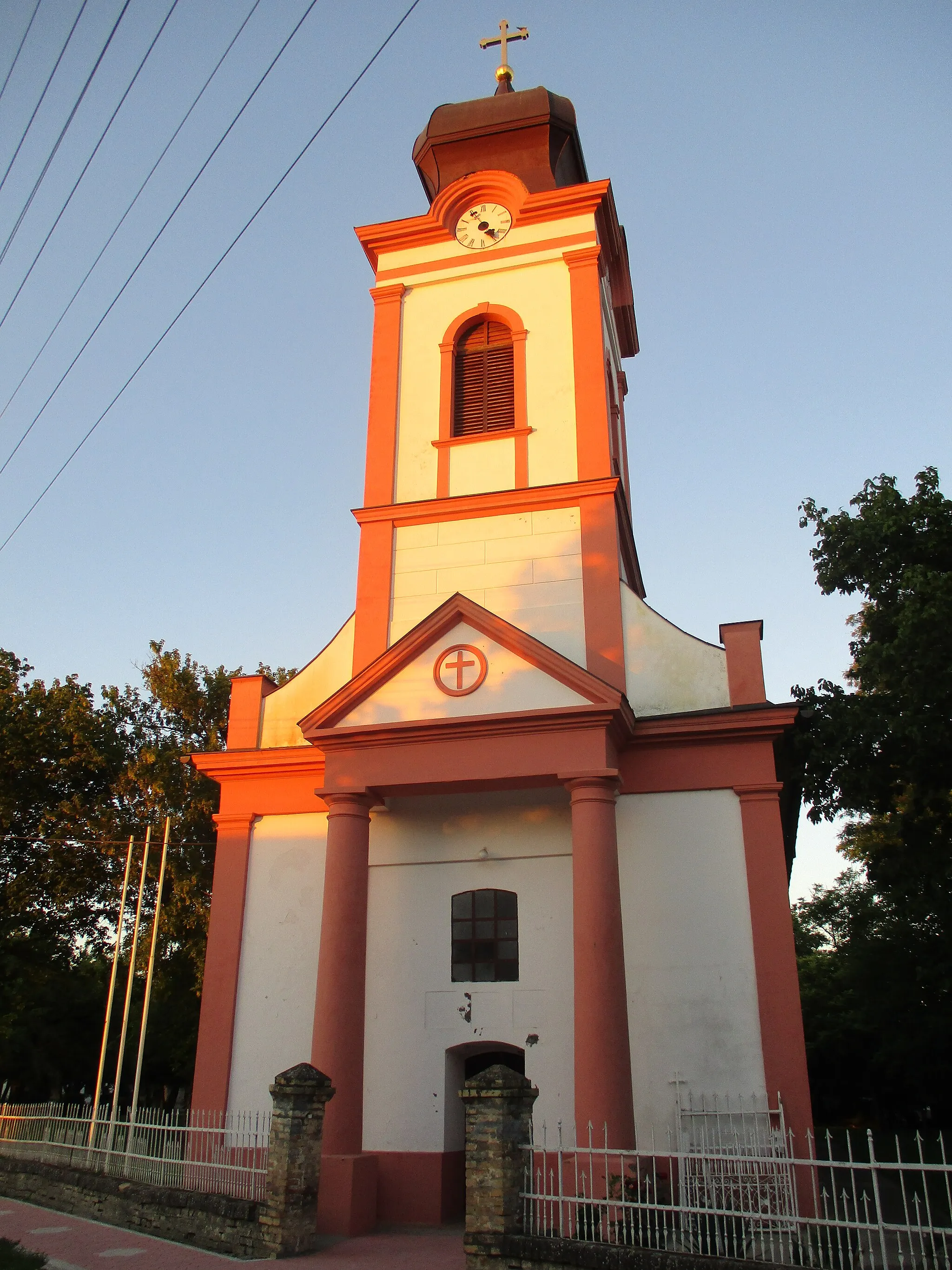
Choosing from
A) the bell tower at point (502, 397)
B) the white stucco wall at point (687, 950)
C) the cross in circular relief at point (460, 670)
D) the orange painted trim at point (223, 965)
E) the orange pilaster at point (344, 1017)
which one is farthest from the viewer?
the bell tower at point (502, 397)

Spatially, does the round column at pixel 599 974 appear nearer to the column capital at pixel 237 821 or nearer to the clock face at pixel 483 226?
the column capital at pixel 237 821

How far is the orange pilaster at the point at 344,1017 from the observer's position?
11.0 meters

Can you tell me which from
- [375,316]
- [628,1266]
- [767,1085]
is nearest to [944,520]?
[767,1085]

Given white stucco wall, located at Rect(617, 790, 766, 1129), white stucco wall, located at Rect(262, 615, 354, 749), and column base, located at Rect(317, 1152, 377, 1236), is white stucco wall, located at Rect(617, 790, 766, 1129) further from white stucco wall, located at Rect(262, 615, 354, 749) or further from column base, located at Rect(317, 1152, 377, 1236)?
white stucco wall, located at Rect(262, 615, 354, 749)

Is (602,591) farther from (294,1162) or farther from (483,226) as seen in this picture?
(294,1162)

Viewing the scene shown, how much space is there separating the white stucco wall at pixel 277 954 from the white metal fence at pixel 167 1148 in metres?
0.54

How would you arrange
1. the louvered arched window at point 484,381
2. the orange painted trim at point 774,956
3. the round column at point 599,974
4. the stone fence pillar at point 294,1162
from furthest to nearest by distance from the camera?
the louvered arched window at point 484,381
the orange painted trim at point 774,956
the round column at point 599,974
the stone fence pillar at point 294,1162

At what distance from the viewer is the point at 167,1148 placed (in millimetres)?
11945

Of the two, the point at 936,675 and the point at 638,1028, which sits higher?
the point at 936,675

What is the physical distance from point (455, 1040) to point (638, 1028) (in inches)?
88.7

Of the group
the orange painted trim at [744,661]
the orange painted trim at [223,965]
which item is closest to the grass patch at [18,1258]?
the orange painted trim at [223,965]

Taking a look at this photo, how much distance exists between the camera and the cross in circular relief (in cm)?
1312

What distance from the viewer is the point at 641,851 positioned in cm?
1283

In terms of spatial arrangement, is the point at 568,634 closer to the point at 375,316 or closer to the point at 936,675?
the point at 936,675
